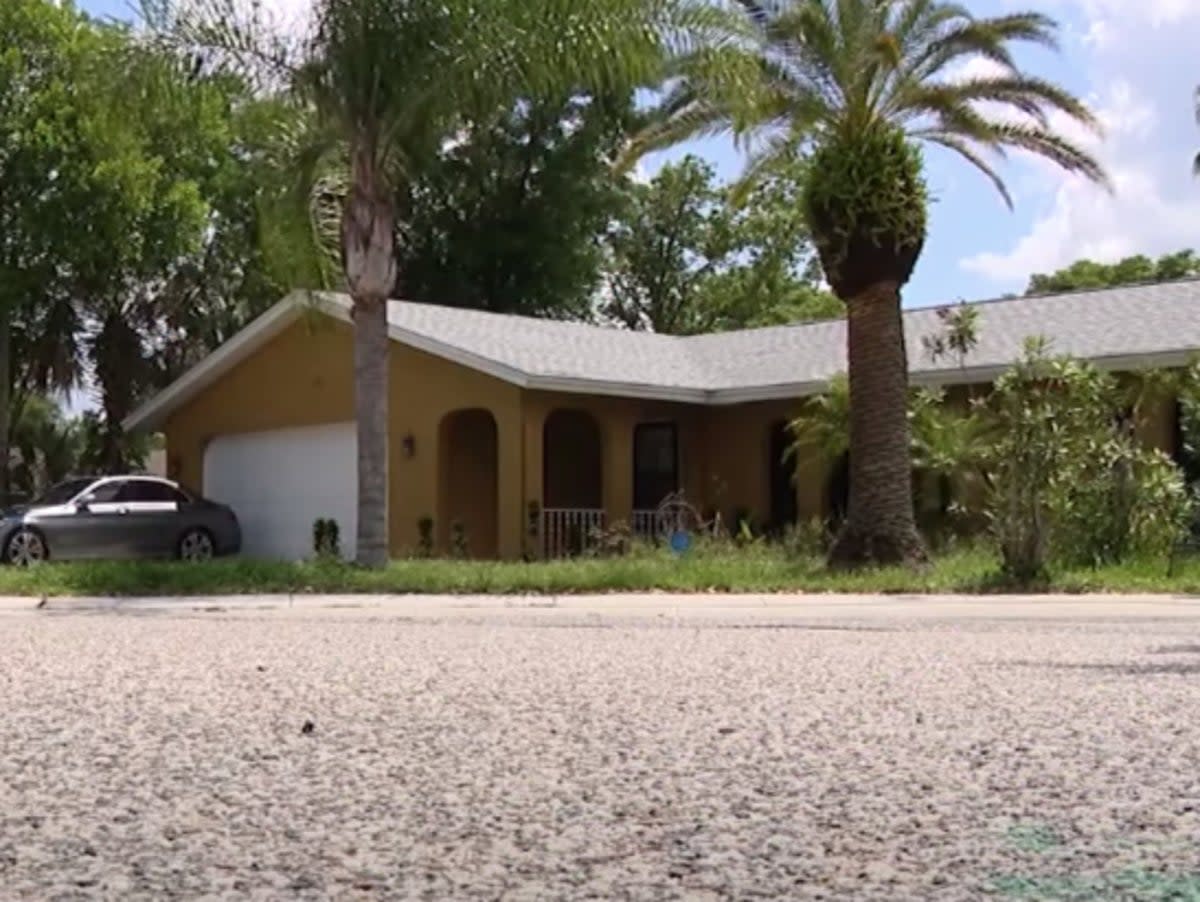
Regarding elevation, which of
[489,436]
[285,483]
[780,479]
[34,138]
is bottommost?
[780,479]

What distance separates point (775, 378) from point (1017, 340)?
12.5 ft

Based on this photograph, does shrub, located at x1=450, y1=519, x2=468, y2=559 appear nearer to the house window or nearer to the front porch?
the front porch

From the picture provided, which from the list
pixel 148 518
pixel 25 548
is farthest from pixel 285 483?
pixel 25 548

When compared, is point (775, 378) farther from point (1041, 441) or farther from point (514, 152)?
point (514, 152)

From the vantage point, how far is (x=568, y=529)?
24.9 m

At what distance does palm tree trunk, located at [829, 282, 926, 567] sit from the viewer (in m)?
18.9

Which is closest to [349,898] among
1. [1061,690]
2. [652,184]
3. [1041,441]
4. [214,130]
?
[1061,690]

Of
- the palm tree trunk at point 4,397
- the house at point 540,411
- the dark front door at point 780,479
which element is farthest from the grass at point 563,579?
the palm tree trunk at point 4,397

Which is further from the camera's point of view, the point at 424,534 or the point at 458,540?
the point at 424,534

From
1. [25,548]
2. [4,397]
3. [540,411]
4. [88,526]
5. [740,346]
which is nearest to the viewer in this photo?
[25,548]

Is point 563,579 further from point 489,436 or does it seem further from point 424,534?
point 489,436

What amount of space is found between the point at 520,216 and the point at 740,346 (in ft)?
41.8

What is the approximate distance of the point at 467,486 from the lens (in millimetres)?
27188

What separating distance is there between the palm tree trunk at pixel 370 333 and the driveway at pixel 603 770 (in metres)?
7.31
